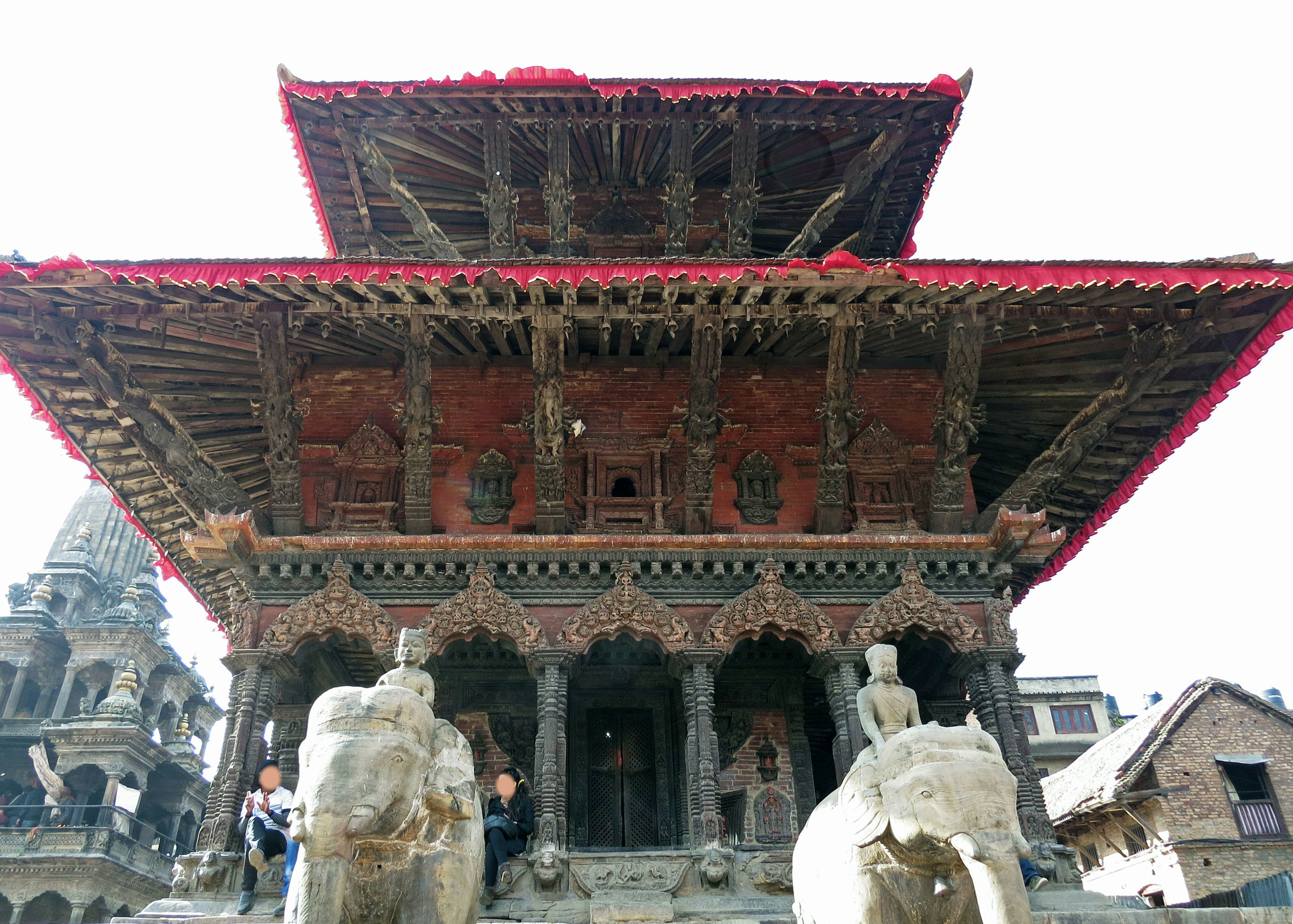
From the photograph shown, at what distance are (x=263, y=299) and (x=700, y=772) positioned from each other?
21.2 ft

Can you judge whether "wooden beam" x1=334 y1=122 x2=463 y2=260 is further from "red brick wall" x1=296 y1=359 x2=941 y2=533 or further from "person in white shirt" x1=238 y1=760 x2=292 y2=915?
"person in white shirt" x1=238 y1=760 x2=292 y2=915

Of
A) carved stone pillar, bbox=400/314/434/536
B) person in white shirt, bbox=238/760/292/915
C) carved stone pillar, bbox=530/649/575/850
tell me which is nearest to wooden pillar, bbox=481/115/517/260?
carved stone pillar, bbox=400/314/434/536

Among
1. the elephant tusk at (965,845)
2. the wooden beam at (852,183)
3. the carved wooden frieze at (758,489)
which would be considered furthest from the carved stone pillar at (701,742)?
the wooden beam at (852,183)

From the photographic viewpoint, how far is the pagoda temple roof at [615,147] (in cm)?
1218

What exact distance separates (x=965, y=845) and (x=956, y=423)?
672 cm

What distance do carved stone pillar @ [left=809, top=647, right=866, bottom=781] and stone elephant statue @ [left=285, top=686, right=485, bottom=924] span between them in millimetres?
4858

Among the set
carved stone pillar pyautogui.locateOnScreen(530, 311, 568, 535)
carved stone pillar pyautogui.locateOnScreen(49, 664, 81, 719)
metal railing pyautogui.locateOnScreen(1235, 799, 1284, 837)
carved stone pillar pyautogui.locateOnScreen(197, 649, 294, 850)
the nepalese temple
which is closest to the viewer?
carved stone pillar pyautogui.locateOnScreen(197, 649, 294, 850)

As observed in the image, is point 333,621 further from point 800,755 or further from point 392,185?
point 392,185

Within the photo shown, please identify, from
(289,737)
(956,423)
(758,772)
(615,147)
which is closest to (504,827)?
(758,772)

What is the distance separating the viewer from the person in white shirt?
8.26 m

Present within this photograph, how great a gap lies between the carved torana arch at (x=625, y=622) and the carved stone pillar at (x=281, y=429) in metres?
3.39

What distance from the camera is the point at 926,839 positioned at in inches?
211

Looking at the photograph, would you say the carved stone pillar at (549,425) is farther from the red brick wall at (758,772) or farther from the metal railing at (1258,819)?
the metal railing at (1258,819)

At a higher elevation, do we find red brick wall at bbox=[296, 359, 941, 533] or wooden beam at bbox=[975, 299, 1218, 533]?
red brick wall at bbox=[296, 359, 941, 533]
